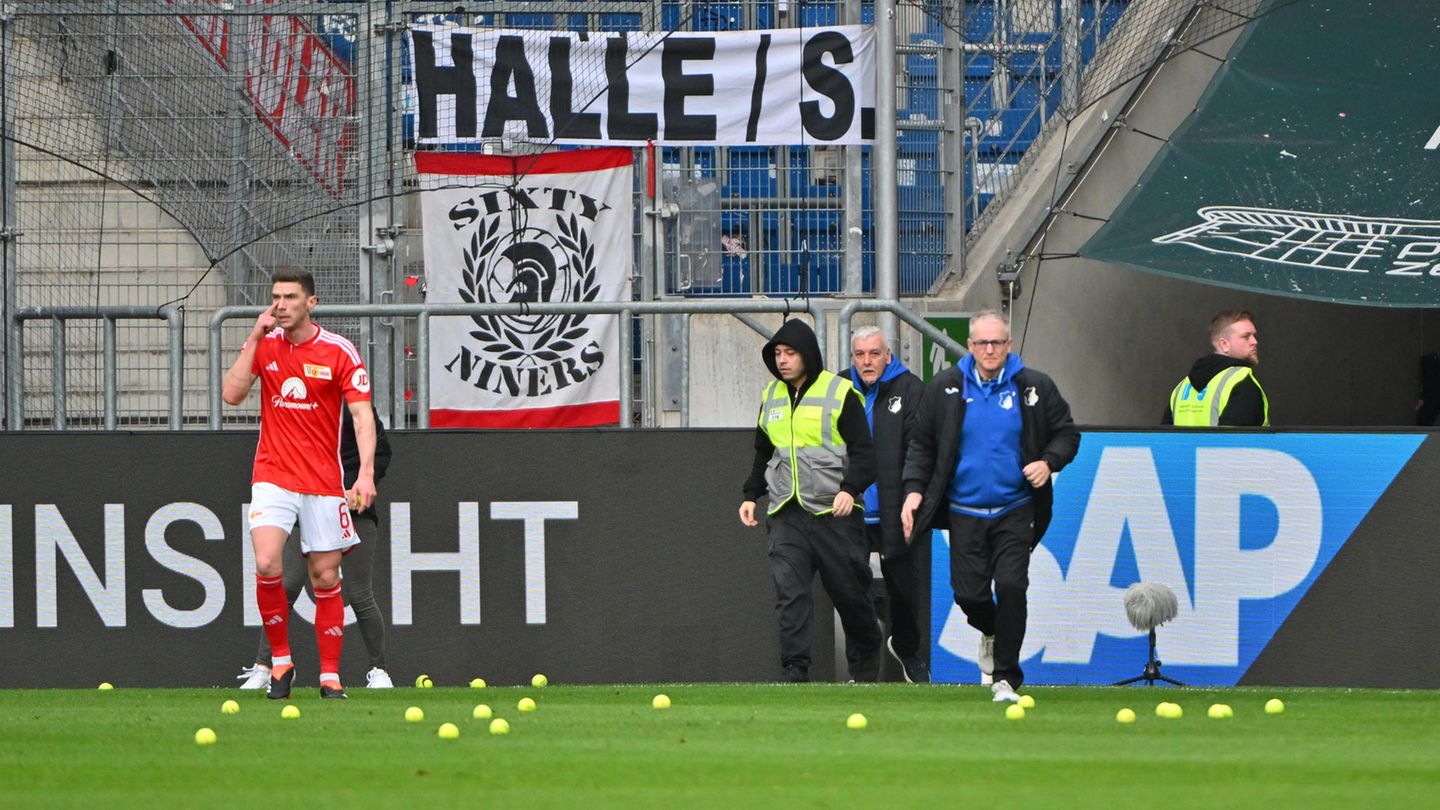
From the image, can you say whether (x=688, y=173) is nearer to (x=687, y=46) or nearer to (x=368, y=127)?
(x=687, y=46)

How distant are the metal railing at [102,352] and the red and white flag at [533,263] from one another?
5.13 ft

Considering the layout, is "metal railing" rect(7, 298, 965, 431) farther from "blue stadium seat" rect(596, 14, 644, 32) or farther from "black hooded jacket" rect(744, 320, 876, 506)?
"blue stadium seat" rect(596, 14, 644, 32)

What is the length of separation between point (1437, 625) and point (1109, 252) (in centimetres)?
381

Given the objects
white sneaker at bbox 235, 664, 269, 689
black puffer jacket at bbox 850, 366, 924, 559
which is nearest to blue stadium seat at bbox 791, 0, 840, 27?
black puffer jacket at bbox 850, 366, 924, 559

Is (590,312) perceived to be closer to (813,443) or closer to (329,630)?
(813,443)

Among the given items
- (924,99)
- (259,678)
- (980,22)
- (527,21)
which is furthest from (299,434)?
(980,22)

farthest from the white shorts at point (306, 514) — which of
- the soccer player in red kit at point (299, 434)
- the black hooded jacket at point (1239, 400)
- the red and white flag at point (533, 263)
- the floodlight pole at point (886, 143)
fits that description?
the black hooded jacket at point (1239, 400)

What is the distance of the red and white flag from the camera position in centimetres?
1231

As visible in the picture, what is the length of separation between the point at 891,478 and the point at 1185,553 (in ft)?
5.74

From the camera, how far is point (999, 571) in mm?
9078

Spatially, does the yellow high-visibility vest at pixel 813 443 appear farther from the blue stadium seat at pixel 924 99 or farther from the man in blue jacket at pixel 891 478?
the blue stadium seat at pixel 924 99

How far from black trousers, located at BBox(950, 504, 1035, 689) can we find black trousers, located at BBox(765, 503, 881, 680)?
44.1 inches

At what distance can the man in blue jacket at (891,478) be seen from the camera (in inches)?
419

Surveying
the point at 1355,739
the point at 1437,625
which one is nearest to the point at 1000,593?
the point at 1355,739
